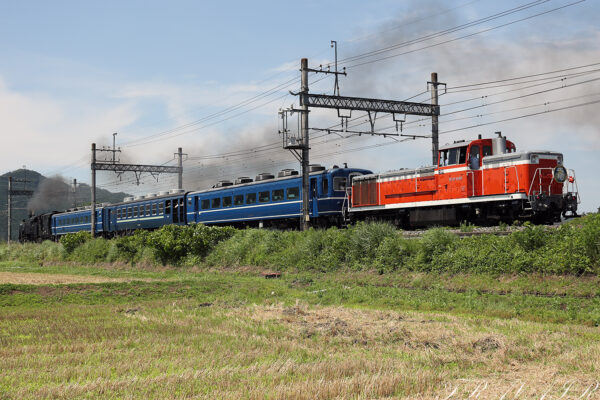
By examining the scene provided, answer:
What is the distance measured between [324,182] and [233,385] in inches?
1141

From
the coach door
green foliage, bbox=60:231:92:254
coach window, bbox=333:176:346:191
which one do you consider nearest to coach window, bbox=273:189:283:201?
the coach door

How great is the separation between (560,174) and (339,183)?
13.8 metres

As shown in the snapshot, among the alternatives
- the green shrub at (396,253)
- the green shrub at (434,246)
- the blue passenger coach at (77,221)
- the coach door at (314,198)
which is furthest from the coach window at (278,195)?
the blue passenger coach at (77,221)

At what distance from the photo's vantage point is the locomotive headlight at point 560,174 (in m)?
25.3

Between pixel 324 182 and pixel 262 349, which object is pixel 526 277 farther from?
pixel 324 182

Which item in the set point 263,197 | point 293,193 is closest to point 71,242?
point 263,197

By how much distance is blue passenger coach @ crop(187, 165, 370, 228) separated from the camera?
36219mm

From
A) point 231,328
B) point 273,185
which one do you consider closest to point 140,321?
point 231,328

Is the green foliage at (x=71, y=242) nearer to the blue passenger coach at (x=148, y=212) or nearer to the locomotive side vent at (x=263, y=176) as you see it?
the blue passenger coach at (x=148, y=212)

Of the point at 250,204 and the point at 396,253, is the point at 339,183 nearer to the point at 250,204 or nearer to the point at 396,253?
the point at 250,204

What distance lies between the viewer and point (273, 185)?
39.4 m

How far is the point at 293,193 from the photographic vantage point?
1473 inches

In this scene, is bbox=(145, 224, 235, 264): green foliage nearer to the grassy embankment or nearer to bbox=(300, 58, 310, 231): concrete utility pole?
bbox=(300, 58, 310, 231): concrete utility pole

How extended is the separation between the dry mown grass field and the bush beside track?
64.1 inches
